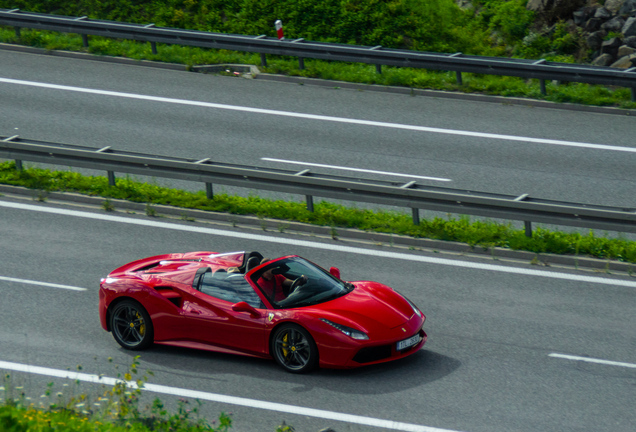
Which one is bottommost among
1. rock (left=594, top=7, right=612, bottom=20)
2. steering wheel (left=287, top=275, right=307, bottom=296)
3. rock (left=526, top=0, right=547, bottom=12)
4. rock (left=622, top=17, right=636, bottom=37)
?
steering wheel (left=287, top=275, right=307, bottom=296)

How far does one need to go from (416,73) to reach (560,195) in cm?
641

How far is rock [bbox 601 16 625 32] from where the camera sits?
2058 centimetres

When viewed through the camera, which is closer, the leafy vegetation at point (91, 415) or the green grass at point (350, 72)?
the leafy vegetation at point (91, 415)

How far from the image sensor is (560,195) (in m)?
15.0

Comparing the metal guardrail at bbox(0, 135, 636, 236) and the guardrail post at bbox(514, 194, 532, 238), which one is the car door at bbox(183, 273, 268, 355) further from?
the guardrail post at bbox(514, 194, 532, 238)

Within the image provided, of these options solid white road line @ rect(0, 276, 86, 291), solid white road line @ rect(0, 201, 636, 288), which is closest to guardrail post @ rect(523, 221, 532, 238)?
solid white road line @ rect(0, 201, 636, 288)

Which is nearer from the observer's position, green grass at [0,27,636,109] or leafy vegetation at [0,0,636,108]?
green grass at [0,27,636,109]

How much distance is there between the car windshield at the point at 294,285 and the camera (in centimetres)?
991

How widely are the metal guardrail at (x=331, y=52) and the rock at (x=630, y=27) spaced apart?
200 cm

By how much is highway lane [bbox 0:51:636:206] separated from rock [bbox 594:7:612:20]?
377 centimetres

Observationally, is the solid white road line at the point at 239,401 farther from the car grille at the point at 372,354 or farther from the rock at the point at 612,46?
the rock at the point at 612,46

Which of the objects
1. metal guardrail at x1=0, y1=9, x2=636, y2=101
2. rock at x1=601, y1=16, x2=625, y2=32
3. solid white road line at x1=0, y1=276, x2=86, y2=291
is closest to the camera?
solid white road line at x1=0, y1=276, x2=86, y2=291

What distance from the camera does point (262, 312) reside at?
385 inches

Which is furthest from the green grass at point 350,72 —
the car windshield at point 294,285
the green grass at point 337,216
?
the car windshield at point 294,285
